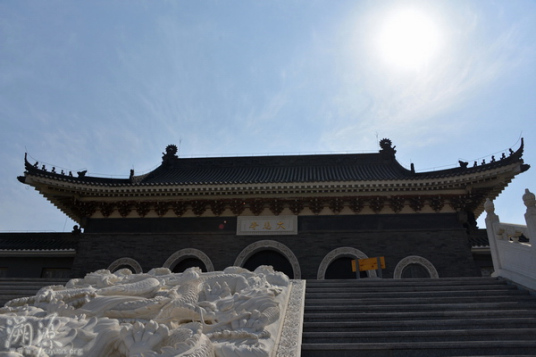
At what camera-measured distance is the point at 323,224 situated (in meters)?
12.0

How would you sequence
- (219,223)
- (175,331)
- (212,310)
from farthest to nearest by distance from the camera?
(219,223), (212,310), (175,331)

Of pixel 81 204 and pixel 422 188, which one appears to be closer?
pixel 422 188

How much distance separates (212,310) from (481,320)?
3.17 metres

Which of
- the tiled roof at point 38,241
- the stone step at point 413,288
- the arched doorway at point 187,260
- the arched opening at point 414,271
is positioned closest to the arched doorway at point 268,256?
the arched doorway at point 187,260

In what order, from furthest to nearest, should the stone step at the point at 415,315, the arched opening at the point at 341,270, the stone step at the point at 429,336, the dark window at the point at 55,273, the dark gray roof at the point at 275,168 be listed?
the dark gray roof at the point at 275,168
the dark window at the point at 55,273
the arched opening at the point at 341,270
the stone step at the point at 415,315
the stone step at the point at 429,336

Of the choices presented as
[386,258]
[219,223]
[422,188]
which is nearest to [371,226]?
[386,258]

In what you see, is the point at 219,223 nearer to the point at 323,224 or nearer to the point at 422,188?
the point at 323,224

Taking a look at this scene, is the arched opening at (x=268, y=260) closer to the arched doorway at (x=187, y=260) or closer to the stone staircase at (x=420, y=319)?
the arched doorway at (x=187, y=260)

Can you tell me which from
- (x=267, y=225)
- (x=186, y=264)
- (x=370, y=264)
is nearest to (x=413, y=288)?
(x=370, y=264)

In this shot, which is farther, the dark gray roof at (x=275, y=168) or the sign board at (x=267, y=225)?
the dark gray roof at (x=275, y=168)

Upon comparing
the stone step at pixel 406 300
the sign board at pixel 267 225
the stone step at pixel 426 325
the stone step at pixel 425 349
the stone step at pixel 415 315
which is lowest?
the stone step at pixel 425 349

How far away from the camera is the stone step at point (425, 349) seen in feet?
13.2

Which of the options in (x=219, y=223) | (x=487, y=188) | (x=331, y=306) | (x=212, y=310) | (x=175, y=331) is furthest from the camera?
(x=219, y=223)

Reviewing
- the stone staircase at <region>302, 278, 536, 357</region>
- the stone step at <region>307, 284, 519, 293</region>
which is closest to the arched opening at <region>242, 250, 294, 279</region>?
the stone staircase at <region>302, 278, 536, 357</region>
